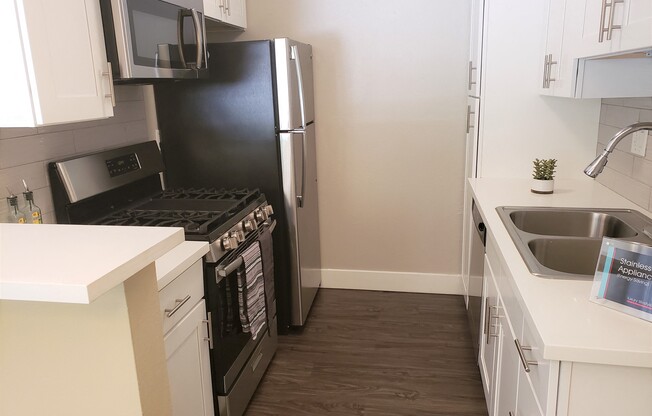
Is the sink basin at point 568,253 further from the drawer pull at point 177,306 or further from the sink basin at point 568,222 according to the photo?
the drawer pull at point 177,306

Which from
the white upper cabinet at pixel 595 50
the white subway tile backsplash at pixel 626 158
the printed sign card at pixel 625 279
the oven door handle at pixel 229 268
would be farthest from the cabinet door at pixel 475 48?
the printed sign card at pixel 625 279

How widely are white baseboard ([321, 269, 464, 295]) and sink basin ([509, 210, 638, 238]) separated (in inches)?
55.7

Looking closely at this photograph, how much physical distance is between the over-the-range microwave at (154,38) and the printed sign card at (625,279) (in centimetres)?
156

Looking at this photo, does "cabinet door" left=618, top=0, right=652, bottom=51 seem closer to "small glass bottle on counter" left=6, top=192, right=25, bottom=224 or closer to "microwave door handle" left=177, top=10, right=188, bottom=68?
"microwave door handle" left=177, top=10, right=188, bottom=68

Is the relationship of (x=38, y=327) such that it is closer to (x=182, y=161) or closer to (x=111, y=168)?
(x=111, y=168)

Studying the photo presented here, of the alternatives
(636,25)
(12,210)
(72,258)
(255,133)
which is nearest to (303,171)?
(255,133)

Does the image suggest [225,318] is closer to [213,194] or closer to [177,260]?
[177,260]

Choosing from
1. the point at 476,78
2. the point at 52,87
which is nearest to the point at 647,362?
the point at 52,87

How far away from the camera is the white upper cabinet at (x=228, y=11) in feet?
8.35

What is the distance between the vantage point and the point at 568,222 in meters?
2.03

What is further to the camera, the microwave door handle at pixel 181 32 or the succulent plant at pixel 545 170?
the succulent plant at pixel 545 170

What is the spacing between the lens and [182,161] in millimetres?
2834

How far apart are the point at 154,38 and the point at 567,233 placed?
5.87 feet

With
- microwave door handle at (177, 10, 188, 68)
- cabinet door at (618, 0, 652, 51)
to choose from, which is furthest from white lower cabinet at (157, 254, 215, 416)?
cabinet door at (618, 0, 652, 51)
